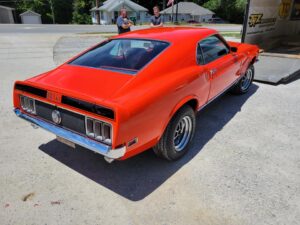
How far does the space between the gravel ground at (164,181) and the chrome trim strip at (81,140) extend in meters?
0.58

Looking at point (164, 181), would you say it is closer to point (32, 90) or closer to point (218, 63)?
point (32, 90)

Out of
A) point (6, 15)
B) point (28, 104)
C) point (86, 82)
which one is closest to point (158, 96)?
point (86, 82)

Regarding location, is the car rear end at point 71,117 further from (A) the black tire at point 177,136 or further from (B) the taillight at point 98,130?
(A) the black tire at point 177,136

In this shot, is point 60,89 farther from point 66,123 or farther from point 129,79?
point 129,79

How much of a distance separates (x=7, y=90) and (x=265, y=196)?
5.71 m

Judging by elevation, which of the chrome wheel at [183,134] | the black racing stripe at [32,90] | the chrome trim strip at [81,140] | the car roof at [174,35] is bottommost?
the chrome wheel at [183,134]

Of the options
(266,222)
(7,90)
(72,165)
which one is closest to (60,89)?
(72,165)

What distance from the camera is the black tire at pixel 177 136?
2932 millimetres

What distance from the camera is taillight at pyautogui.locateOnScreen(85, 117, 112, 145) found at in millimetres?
2338

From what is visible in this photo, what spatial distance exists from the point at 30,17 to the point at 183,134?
5600 cm

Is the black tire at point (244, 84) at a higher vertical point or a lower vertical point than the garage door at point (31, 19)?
higher

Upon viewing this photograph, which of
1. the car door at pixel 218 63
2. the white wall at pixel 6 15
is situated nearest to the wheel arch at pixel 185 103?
the car door at pixel 218 63

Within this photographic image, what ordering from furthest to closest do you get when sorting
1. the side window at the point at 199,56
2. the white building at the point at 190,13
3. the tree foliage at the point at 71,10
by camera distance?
the white building at the point at 190,13 < the tree foliage at the point at 71,10 < the side window at the point at 199,56

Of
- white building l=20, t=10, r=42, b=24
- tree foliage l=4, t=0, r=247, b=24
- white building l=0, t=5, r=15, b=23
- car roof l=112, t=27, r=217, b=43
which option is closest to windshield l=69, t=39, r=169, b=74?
car roof l=112, t=27, r=217, b=43
